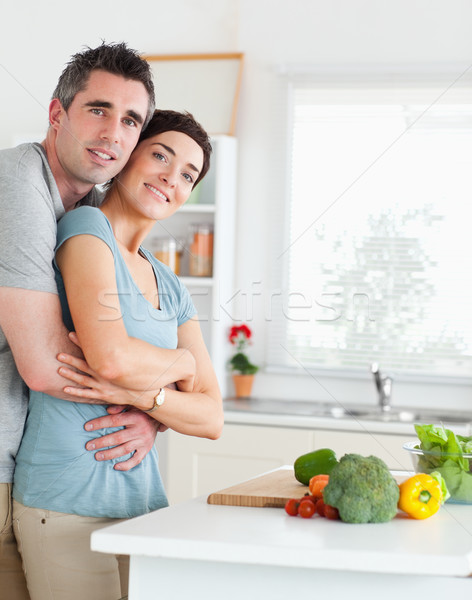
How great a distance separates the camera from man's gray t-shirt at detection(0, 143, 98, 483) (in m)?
1.19

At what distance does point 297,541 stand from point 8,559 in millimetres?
569

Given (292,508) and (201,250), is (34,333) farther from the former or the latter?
(201,250)

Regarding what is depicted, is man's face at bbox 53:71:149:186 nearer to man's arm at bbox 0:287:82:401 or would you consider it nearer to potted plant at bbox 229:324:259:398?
man's arm at bbox 0:287:82:401

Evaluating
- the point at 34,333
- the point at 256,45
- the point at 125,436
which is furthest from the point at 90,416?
the point at 256,45

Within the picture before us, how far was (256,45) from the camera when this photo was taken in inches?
130

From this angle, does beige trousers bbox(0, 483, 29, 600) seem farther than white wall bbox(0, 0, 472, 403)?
No

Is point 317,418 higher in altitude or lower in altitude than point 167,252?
lower

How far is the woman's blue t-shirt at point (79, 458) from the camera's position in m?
1.22

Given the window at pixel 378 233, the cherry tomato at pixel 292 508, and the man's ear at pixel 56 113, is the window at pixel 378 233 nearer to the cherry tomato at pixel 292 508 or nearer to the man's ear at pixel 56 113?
the man's ear at pixel 56 113

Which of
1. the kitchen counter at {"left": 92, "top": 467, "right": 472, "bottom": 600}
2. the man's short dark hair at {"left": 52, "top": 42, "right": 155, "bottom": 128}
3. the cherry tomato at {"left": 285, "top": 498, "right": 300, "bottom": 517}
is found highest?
the man's short dark hair at {"left": 52, "top": 42, "right": 155, "bottom": 128}

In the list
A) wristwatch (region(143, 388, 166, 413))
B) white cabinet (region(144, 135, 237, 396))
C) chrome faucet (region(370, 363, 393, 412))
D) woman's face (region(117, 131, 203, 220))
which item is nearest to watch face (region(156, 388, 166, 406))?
wristwatch (region(143, 388, 166, 413))

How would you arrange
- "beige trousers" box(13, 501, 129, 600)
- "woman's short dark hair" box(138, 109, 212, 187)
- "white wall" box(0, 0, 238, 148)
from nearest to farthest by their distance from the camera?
1. "beige trousers" box(13, 501, 129, 600)
2. "woman's short dark hair" box(138, 109, 212, 187)
3. "white wall" box(0, 0, 238, 148)

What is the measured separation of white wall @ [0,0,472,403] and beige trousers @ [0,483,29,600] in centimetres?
203

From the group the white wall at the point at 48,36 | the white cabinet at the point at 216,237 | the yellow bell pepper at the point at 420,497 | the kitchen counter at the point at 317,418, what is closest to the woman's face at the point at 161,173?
the yellow bell pepper at the point at 420,497
